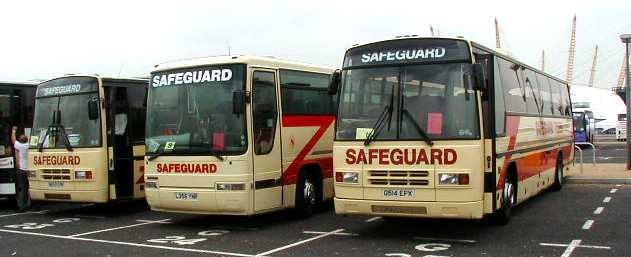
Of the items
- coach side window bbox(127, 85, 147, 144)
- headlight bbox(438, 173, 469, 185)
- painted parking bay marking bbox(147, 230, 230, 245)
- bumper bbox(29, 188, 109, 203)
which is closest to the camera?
headlight bbox(438, 173, 469, 185)

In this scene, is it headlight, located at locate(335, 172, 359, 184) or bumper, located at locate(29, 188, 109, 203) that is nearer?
headlight, located at locate(335, 172, 359, 184)

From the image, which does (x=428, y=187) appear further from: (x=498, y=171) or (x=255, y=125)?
(x=255, y=125)

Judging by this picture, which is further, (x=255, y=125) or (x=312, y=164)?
(x=312, y=164)

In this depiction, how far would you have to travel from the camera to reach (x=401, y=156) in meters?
8.88

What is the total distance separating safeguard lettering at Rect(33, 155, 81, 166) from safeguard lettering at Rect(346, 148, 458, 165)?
241 inches

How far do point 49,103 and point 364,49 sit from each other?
7.17m

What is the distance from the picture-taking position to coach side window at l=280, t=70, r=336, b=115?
11508 mm

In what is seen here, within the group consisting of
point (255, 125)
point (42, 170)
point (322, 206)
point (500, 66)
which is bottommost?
point (322, 206)

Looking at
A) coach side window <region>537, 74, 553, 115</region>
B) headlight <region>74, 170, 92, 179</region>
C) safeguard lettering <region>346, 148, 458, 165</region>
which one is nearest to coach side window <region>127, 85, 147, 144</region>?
headlight <region>74, 170, 92, 179</region>

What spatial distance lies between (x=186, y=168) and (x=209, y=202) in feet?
2.28

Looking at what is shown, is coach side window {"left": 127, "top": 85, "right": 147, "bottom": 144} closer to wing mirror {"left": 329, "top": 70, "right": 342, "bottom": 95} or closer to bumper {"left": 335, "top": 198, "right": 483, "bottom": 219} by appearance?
wing mirror {"left": 329, "top": 70, "right": 342, "bottom": 95}

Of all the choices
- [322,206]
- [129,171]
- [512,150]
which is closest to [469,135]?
[512,150]

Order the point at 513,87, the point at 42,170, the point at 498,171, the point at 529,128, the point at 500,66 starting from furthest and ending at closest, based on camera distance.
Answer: the point at 42,170 → the point at 529,128 → the point at 513,87 → the point at 500,66 → the point at 498,171

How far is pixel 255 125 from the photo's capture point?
1052 centimetres
